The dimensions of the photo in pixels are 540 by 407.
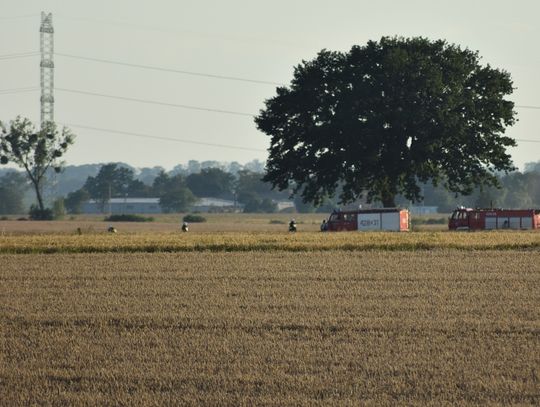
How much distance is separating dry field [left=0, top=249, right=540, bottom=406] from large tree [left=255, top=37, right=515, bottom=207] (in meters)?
41.3

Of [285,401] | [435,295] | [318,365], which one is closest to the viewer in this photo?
[285,401]

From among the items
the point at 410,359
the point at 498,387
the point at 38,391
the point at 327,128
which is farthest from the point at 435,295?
the point at 327,128

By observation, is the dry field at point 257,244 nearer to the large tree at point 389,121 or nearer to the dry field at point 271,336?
the dry field at point 271,336

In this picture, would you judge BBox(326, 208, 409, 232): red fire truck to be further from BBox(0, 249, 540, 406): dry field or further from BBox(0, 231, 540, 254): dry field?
BBox(0, 249, 540, 406): dry field

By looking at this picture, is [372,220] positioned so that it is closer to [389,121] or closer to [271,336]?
[389,121]

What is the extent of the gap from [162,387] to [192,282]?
15034 mm

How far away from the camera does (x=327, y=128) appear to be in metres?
78.9

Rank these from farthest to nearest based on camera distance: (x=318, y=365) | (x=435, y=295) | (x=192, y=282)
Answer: (x=192, y=282) < (x=435, y=295) < (x=318, y=365)

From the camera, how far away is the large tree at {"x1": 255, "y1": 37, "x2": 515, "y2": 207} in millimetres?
77812

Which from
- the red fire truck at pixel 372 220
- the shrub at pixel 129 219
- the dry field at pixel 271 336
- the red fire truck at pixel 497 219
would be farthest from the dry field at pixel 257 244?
the shrub at pixel 129 219

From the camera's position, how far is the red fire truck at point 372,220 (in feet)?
245

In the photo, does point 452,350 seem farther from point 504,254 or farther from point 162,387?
point 504,254

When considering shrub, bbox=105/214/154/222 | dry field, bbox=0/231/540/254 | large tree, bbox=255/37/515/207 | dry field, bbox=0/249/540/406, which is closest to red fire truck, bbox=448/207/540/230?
large tree, bbox=255/37/515/207

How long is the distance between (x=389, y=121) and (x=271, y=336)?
188ft
